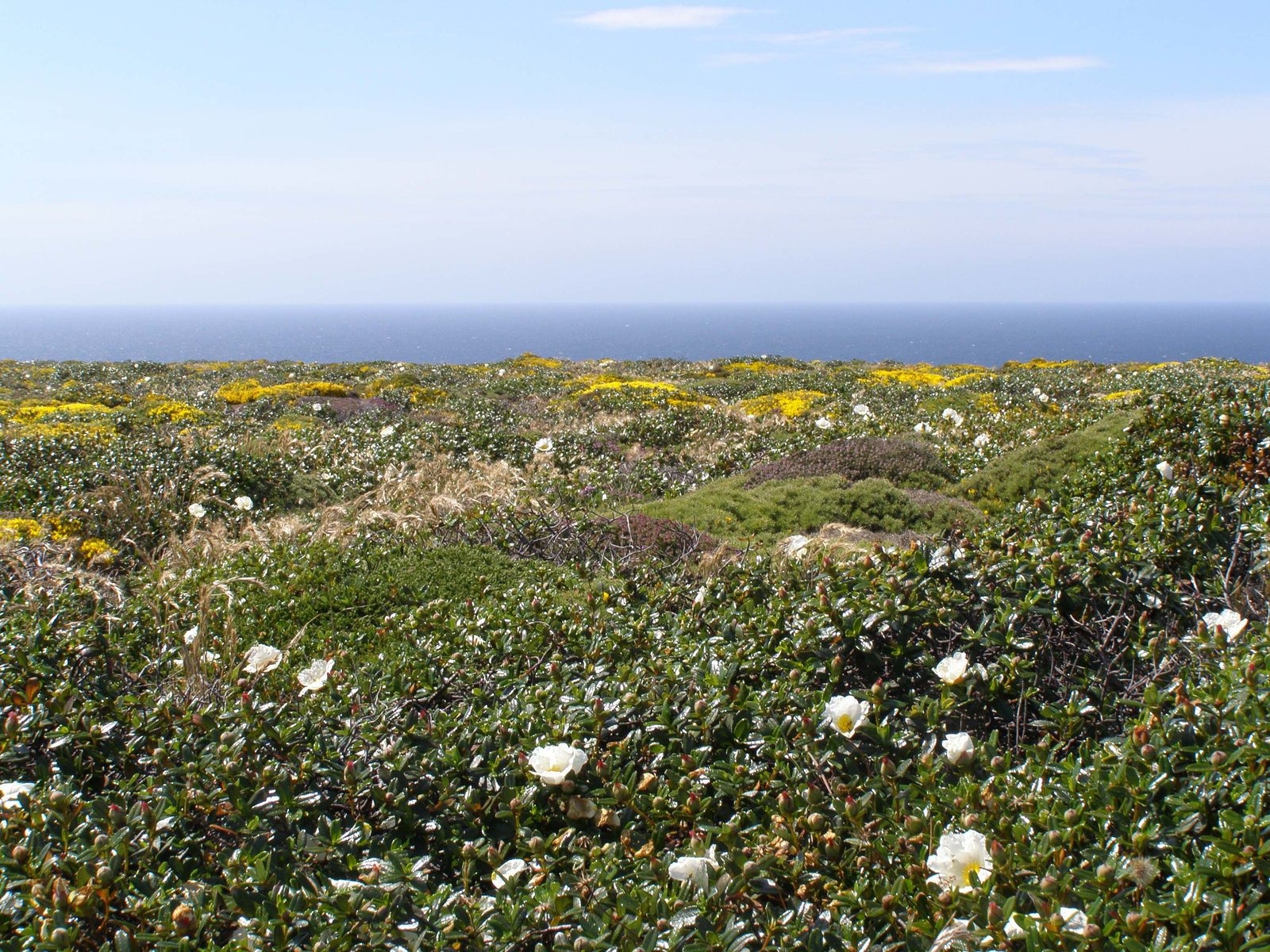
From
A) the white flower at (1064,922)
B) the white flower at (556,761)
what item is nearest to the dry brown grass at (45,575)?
the white flower at (556,761)

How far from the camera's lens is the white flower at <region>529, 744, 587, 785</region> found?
261cm

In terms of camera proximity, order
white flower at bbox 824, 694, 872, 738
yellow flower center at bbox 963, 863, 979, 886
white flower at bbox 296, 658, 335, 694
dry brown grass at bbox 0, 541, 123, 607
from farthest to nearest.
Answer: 1. dry brown grass at bbox 0, 541, 123, 607
2. white flower at bbox 296, 658, 335, 694
3. white flower at bbox 824, 694, 872, 738
4. yellow flower center at bbox 963, 863, 979, 886

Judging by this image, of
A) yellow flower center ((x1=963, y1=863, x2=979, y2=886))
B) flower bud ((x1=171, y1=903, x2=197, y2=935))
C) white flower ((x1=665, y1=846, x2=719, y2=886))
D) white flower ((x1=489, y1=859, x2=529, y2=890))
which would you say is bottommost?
white flower ((x1=489, y1=859, x2=529, y2=890))

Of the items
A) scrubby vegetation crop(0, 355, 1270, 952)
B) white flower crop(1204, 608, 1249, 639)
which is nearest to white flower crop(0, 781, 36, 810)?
scrubby vegetation crop(0, 355, 1270, 952)

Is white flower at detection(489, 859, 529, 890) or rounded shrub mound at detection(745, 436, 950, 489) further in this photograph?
rounded shrub mound at detection(745, 436, 950, 489)

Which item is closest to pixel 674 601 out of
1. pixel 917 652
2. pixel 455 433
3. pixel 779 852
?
pixel 917 652

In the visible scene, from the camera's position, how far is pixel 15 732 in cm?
289

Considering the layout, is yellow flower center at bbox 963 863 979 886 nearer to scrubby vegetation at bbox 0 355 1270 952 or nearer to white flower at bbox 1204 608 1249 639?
scrubby vegetation at bbox 0 355 1270 952

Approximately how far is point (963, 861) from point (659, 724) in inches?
47.2

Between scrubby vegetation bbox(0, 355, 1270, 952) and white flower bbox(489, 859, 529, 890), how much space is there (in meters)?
0.01

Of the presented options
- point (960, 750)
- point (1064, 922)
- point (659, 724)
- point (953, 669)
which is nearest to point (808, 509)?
point (953, 669)

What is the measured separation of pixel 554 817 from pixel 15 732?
6.52 ft

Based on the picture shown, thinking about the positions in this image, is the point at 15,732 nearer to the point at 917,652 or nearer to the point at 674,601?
the point at 674,601

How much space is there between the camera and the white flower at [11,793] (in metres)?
2.48
